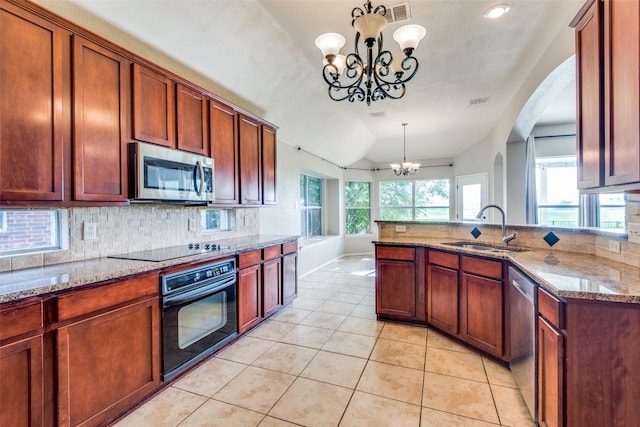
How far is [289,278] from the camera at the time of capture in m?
3.76

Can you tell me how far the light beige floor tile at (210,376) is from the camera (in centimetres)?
208

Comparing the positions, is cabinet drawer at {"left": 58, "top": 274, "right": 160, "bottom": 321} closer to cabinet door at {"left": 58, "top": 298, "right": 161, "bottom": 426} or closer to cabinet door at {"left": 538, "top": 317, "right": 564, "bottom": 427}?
cabinet door at {"left": 58, "top": 298, "right": 161, "bottom": 426}

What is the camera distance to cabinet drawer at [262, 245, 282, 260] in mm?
3209

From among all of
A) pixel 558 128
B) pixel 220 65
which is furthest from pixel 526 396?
pixel 558 128

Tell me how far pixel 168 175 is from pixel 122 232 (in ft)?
1.91

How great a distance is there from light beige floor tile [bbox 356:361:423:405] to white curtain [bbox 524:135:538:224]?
4.02 meters

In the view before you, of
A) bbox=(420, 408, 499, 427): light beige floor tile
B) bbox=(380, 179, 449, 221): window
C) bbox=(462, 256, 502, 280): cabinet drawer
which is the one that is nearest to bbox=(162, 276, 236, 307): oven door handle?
bbox=(420, 408, 499, 427): light beige floor tile

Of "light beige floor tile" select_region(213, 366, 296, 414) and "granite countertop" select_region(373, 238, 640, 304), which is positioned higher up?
"granite countertop" select_region(373, 238, 640, 304)

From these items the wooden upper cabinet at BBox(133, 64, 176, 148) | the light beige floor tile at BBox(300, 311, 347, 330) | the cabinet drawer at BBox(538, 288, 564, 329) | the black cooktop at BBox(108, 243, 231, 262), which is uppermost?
the wooden upper cabinet at BBox(133, 64, 176, 148)

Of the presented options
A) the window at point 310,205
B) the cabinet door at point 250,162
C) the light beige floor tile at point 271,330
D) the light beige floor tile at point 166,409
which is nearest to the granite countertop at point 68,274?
the light beige floor tile at point 166,409

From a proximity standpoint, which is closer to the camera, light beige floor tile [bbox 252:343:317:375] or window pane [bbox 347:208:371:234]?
light beige floor tile [bbox 252:343:317:375]

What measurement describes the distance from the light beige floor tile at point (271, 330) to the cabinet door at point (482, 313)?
1.73 m

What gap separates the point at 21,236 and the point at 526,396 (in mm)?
3311

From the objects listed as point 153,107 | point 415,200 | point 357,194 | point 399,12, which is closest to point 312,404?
point 153,107
